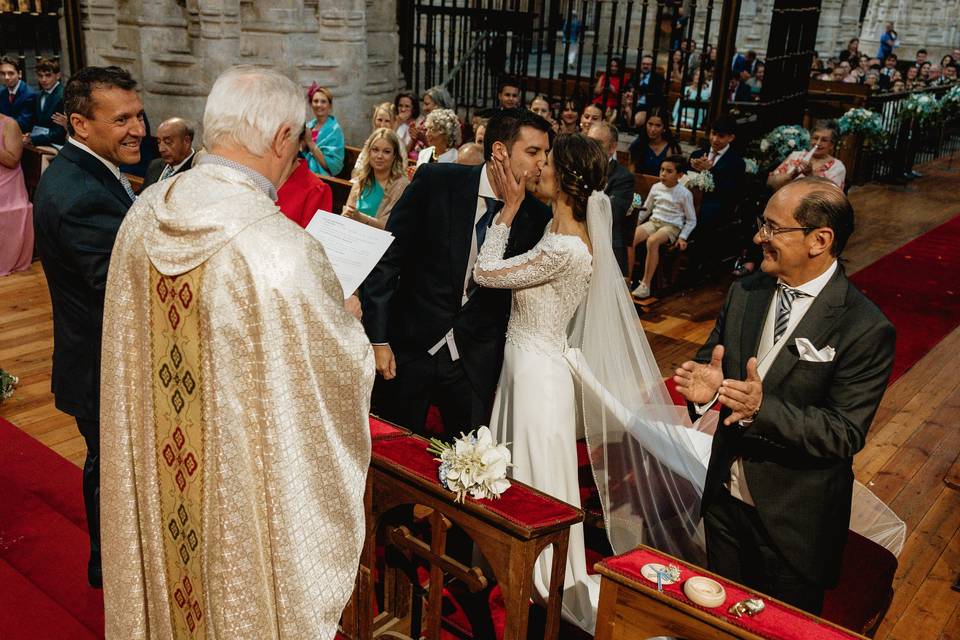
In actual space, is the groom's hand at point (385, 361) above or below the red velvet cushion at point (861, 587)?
above

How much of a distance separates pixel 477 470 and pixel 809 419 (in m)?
0.94

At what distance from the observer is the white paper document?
10.6 feet

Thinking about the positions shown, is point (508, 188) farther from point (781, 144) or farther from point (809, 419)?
point (781, 144)

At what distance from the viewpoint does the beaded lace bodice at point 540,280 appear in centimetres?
328

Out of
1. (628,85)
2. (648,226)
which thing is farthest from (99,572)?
(628,85)

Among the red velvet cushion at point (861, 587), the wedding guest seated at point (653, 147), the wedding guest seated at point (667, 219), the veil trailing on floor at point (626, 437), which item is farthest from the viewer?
the wedding guest seated at point (653, 147)

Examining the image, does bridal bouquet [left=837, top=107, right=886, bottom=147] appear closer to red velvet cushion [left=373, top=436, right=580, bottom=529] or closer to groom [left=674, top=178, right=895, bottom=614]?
groom [left=674, top=178, right=895, bottom=614]

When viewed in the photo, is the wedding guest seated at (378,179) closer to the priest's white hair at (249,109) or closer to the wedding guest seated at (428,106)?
the wedding guest seated at (428,106)

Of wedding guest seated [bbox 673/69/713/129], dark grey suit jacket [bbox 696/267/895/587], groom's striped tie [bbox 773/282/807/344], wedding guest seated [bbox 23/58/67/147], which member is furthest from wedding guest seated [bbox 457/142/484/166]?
wedding guest seated [bbox 673/69/713/129]

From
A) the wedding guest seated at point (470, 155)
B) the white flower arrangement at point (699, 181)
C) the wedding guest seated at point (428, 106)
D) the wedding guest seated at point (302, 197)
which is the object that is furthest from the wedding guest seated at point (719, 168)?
the wedding guest seated at point (302, 197)

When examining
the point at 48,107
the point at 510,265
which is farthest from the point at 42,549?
the point at 48,107

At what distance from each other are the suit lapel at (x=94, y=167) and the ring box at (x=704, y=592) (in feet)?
7.69

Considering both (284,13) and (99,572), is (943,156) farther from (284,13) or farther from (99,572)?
(99,572)

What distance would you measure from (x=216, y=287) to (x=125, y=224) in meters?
0.35
